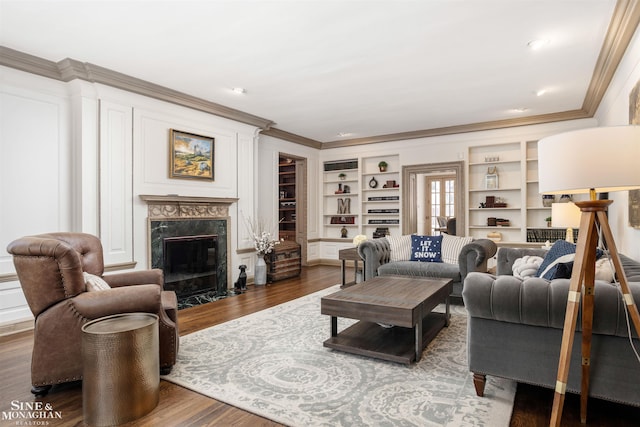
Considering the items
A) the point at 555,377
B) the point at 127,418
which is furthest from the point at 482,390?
the point at 127,418

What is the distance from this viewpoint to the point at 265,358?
2.86m

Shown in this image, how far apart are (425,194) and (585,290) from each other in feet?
23.9

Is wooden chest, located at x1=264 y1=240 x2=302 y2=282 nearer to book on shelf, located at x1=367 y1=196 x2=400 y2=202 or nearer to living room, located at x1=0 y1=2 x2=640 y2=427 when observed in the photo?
living room, located at x1=0 y1=2 x2=640 y2=427

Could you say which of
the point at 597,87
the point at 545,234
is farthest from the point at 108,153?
the point at 545,234

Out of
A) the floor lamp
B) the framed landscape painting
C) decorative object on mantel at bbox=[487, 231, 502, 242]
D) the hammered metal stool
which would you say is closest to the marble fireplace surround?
the framed landscape painting

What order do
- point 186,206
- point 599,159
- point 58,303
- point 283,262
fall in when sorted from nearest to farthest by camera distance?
point 599,159 < point 58,303 < point 186,206 < point 283,262

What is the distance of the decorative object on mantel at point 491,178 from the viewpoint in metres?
6.45

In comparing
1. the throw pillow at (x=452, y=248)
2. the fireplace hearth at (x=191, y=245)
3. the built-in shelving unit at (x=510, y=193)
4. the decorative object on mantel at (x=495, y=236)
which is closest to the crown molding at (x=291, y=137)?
the fireplace hearth at (x=191, y=245)

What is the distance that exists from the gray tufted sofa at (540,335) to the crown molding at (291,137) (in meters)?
5.21

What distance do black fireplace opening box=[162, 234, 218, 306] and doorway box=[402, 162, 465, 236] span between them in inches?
151

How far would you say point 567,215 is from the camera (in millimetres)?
4121

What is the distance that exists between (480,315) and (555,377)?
47cm

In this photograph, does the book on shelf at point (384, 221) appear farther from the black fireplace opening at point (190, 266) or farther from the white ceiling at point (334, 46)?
the black fireplace opening at point (190, 266)

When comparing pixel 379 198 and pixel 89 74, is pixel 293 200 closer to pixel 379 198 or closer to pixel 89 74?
pixel 379 198
